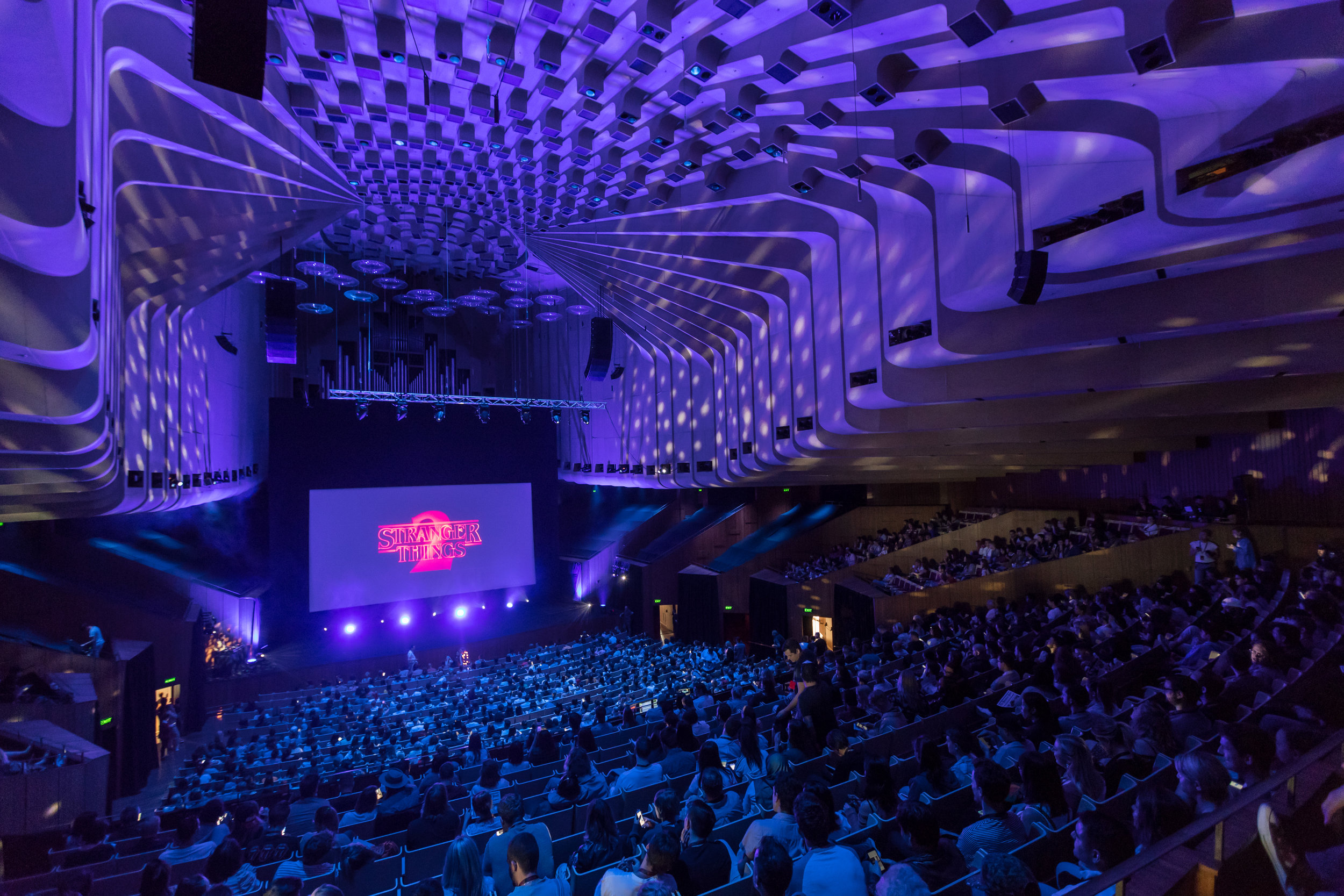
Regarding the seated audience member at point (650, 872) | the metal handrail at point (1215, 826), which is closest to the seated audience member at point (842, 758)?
the seated audience member at point (650, 872)

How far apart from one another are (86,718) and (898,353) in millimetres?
12956

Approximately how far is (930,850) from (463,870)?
2.49 m

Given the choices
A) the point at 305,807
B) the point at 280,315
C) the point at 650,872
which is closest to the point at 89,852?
the point at 305,807

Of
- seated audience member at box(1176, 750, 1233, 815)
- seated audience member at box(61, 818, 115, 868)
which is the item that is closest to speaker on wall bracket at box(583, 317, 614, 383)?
seated audience member at box(61, 818, 115, 868)

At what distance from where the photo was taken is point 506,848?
364cm

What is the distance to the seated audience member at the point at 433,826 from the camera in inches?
176

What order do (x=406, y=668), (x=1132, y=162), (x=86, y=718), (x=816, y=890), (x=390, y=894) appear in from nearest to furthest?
(x=816, y=890)
(x=390, y=894)
(x=1132, y=162)
(x=86, y=718)
(x=406, y=668)

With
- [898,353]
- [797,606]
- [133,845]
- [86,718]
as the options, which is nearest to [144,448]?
[86,718]

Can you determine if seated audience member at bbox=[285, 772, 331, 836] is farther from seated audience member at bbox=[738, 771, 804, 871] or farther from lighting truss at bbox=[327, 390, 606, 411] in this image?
lighting truss at bbox=[327, 390, 606, 411]

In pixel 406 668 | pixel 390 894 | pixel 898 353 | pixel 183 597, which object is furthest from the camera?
pixel 406 668

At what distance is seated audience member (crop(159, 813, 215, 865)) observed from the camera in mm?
4508

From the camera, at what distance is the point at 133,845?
521 centimetres

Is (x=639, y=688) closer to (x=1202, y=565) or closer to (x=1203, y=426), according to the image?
(x=1202, y=565)

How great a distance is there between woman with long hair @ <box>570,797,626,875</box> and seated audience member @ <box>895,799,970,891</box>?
1611mm
